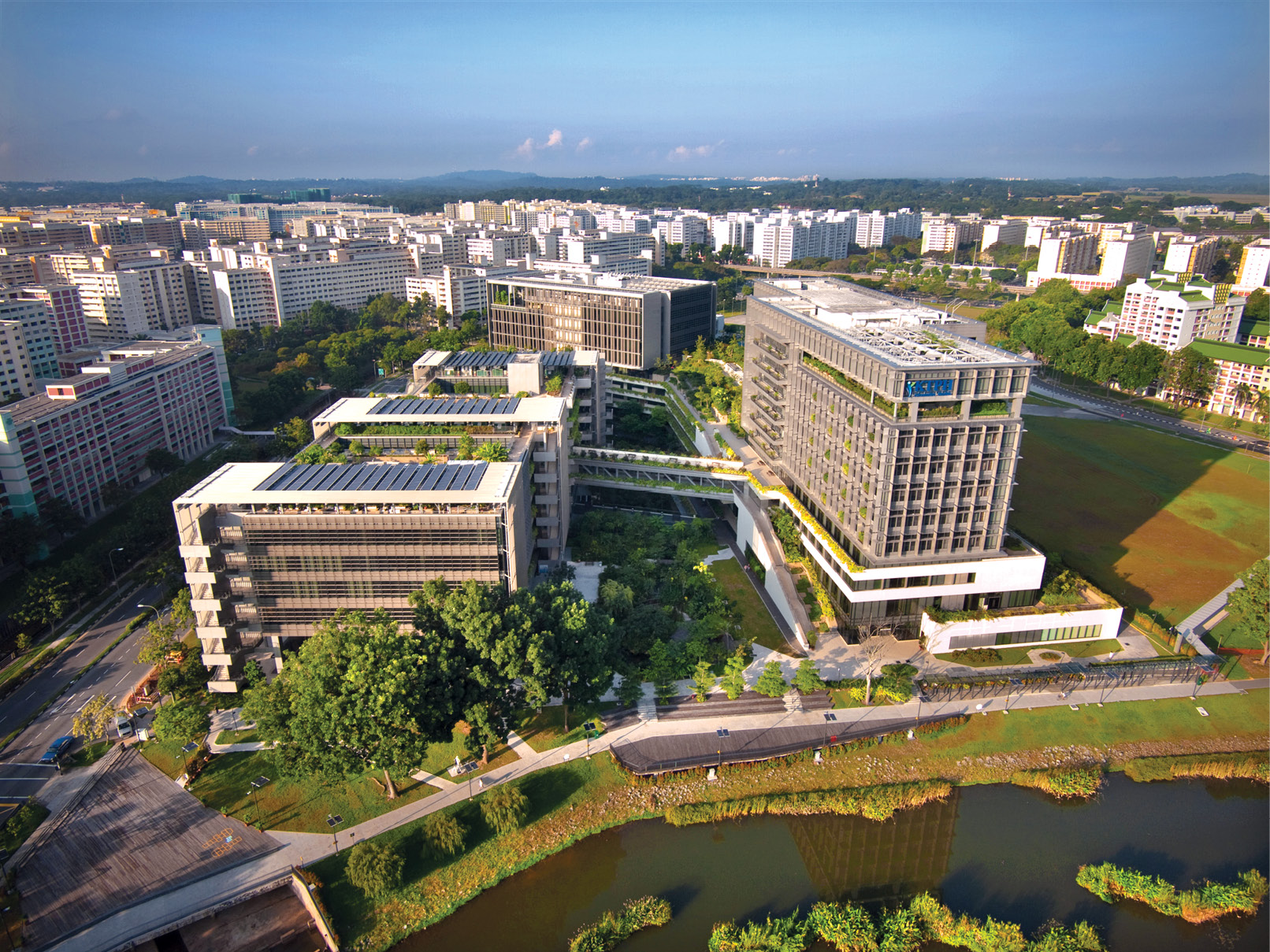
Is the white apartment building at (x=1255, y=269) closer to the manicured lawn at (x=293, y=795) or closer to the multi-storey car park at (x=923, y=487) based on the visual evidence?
the multi-storey car park at (x=923, y=487)

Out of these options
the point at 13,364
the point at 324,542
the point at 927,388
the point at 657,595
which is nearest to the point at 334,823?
the point at 324,542

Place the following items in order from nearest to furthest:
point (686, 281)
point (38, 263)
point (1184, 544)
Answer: point (1184, 544) < point (686, 281) < point (38, 263)

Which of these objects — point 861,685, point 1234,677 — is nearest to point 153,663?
point 861,685

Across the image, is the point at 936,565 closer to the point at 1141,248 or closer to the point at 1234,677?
the point at 1234,677

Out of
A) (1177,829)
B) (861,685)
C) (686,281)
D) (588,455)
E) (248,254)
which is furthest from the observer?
(248,254)

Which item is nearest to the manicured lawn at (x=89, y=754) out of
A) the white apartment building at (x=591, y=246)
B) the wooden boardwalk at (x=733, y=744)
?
the wooden boardwalk at (x=733, y=744)

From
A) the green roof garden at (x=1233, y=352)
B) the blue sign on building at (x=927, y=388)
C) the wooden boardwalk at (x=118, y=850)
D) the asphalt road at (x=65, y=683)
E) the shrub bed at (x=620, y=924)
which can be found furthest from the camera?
the green roof garden at (x=1233, y=352)

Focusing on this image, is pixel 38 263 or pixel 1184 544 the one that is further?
pixel 38 263

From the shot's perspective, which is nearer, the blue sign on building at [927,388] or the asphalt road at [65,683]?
the asphalt road at [65,683]
